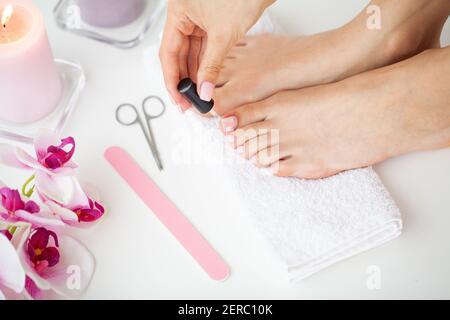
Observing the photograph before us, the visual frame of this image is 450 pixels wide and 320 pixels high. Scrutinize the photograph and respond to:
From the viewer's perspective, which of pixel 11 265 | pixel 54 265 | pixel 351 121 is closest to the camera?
pixel 11 265

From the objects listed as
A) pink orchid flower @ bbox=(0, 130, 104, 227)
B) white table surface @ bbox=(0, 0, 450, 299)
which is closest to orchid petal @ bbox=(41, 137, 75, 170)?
pink orchid flower @ bbox=(0, 130, 104, 227)

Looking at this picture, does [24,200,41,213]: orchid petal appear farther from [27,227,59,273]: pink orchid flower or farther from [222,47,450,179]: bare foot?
[222,47,450,179]: bare foot

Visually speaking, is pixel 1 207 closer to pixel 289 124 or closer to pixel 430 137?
pixel 289 124

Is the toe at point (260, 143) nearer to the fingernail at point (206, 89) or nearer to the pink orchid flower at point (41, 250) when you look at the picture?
the fingernail at point (206, 89)

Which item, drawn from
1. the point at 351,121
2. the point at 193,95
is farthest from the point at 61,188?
the point at 351,121

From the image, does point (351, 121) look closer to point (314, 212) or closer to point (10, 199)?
point (314, 212)

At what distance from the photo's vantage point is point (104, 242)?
82 centimetres

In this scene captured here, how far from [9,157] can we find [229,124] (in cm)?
32

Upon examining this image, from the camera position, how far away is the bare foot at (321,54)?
2.91 feet

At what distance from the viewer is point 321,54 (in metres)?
0.91

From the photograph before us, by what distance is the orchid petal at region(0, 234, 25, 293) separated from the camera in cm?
67

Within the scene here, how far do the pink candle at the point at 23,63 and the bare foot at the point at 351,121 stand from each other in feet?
0.90
